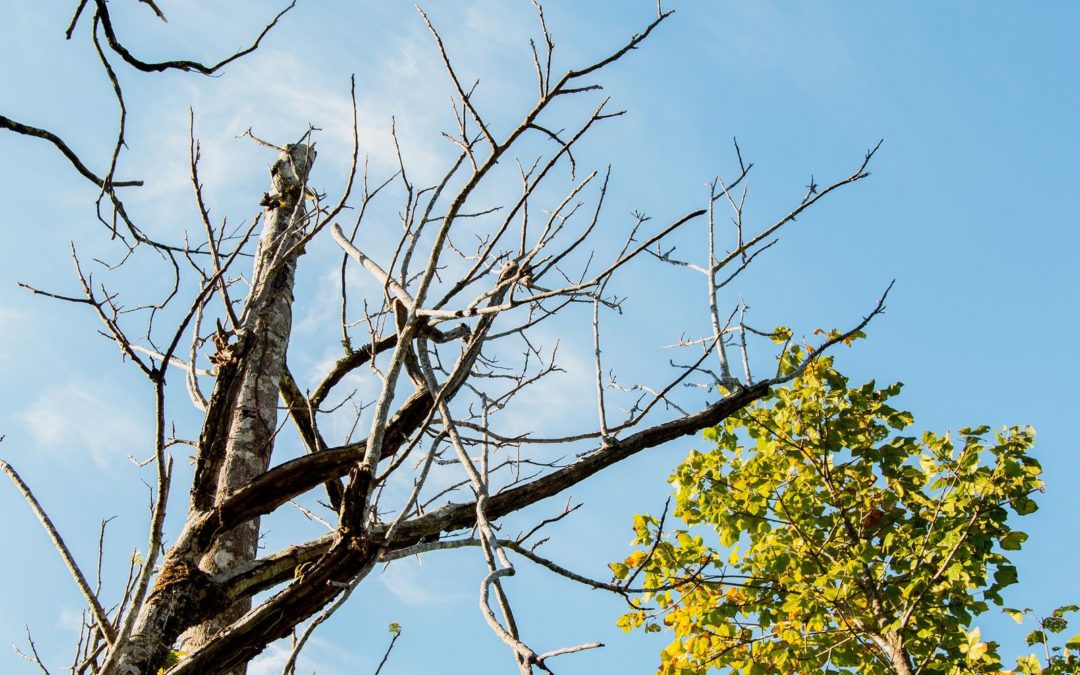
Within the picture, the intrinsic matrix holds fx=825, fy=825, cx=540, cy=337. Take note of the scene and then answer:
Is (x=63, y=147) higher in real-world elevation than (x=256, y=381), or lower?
lower

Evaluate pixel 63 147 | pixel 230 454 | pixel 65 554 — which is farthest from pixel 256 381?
pixel 63 147

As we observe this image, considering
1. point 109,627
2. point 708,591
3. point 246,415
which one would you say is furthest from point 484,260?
point 708,591

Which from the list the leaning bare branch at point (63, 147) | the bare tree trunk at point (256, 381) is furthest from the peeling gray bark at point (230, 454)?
the leaning bare branch at point (63, 147)

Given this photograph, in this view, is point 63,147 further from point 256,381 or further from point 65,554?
point 256,381

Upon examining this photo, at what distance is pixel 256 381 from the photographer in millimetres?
4004

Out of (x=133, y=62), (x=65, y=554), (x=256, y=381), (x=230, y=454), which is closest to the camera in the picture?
(x=133, y=62)

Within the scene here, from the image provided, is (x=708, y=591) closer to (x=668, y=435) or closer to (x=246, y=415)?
(x=668, y=435)

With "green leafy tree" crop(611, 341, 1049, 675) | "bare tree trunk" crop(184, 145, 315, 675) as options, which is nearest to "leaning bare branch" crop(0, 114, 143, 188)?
"bare tree trunk" crop(184, 145, 315, 675)

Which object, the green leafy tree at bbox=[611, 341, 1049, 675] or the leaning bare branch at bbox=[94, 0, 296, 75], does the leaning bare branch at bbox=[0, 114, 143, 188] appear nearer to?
the leaning bare branch at bbox=[94, 0, 296, 75]

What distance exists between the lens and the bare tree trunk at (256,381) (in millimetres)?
3426

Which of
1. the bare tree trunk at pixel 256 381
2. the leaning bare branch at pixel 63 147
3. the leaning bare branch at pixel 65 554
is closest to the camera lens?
the leaning bare branch at pixel 63 147

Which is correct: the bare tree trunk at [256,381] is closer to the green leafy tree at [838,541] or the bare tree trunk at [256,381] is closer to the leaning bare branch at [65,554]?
the leaning bare branch at [65,554]

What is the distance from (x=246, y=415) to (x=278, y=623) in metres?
1.21

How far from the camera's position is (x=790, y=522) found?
17.8 ft
